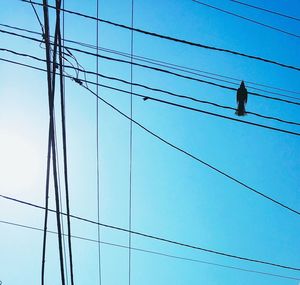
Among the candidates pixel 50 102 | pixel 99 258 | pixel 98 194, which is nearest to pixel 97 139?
pixel 98 194

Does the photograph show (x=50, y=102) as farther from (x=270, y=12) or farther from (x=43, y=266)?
(x=270, y=12)

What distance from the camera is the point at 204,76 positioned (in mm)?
6156

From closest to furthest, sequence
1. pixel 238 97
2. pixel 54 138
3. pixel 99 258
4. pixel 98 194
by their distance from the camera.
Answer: pixel 54 138 → pixel 238 97 → pixel 98 194 → pixel 99 258

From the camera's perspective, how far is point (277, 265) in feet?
28.9

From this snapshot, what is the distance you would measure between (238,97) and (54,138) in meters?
2.80

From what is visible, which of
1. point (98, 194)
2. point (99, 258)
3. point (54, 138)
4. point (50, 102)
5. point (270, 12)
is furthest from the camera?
point (99, 258)

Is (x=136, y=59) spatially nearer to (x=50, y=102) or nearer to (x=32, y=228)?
(x=50, y=102)

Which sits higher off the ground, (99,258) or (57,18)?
(57,18)

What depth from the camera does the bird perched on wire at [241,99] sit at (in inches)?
227

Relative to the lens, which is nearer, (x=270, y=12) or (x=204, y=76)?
(x=204, y=76)

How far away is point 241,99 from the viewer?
229 inches

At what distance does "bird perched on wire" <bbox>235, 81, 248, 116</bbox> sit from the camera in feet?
18.9

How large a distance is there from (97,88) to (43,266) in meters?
3.04

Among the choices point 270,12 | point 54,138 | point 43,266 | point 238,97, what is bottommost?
point 43,266
